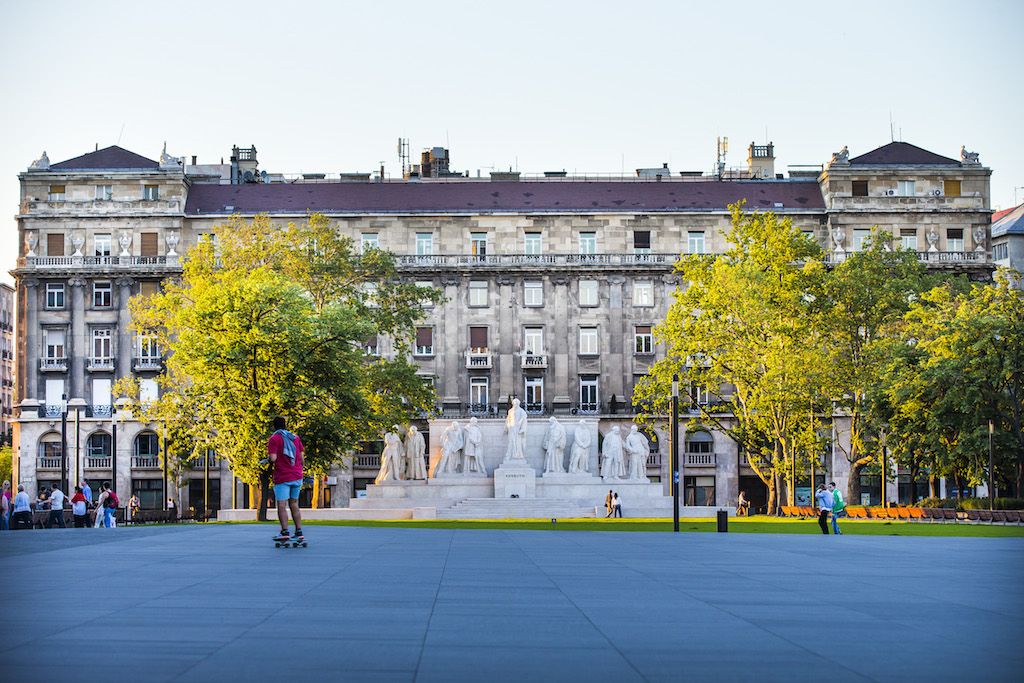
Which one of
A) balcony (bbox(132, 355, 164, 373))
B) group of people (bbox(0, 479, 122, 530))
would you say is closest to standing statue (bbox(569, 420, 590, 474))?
group of people (bbox(0, 479, 122, 530))

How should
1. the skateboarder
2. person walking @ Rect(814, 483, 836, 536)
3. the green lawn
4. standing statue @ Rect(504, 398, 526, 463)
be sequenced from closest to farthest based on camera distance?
the skateboarder → the green lawn → person walking @ Rect(814, 483, 836, 536) → standing statue @ Rect(504, 398, 526, 463)

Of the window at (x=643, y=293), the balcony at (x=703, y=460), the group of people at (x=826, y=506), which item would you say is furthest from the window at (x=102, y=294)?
the group of people at (x=826, y=506)

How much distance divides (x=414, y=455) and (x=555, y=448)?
23.0 ft

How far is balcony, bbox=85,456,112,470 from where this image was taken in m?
80.5

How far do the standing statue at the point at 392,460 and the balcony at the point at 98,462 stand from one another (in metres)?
29.8

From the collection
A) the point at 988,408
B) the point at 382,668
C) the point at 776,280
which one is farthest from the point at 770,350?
the point at 382,668

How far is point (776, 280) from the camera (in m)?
57.7

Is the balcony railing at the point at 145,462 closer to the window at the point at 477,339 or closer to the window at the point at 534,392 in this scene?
the window at the point at 477,339

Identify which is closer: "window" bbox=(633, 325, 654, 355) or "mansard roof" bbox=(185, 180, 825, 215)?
"window" bbox=(633, 325, 654, 355)

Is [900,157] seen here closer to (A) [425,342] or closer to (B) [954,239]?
(B) [954,239]

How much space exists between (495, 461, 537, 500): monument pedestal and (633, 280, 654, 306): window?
28035 millimetres

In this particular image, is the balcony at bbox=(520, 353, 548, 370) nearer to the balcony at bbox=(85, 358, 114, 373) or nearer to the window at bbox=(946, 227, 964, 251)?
the balcony at bbox=(85, 358, 114, 373)

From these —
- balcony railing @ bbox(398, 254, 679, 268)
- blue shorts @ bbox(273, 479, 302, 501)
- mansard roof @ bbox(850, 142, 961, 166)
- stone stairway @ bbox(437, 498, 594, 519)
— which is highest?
mansard roof @ bbox(850, 142, 961, 166)

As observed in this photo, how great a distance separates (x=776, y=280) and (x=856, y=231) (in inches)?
1100
